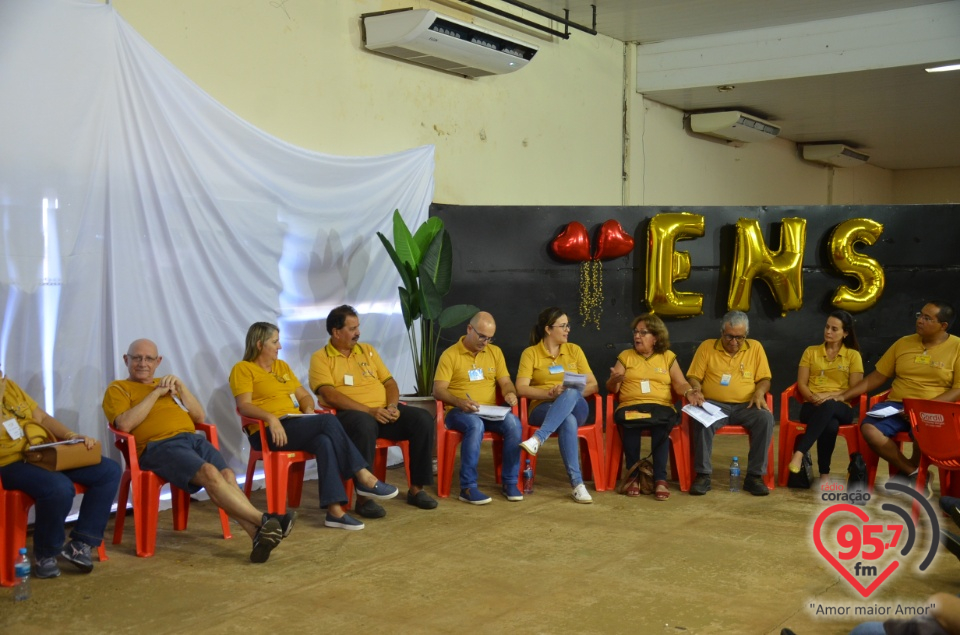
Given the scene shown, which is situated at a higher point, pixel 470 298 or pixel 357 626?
pixel 470 298

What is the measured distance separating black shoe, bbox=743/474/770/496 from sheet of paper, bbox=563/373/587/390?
1.05 m

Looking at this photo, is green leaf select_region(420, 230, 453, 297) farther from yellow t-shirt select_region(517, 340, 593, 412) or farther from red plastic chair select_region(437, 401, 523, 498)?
red plastic chair select_region(437, 401, 523, 498)

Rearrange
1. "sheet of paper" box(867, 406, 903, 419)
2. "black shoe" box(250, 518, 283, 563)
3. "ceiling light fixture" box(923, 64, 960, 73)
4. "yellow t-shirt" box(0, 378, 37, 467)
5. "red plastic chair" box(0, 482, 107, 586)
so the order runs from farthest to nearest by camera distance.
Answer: "ceiling light fixture" box(923, 64, 960, 73), "sheet of paper" box(867, 406, 903, 419), "black shoe" box(250, 518, 283, 563), "yellow t-shirt" box(0, 378, 37, 467), "red plastic chair" box(0, 482, 107, 586)

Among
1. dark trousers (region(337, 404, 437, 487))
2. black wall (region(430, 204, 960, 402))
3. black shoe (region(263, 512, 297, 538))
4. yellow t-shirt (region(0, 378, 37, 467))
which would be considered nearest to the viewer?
yellow t-shirt (region(0, 378, 37, 467))

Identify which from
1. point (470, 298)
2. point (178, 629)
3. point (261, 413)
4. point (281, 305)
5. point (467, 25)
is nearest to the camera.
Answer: point (178, 629)

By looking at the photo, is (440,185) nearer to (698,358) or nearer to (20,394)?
(698,358)

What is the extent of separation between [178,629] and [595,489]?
2798 mm

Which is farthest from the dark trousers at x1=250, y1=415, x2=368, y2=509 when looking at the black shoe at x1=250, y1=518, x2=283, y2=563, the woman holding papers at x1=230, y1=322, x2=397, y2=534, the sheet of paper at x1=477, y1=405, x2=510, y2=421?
the sheet of paper at x1=477, y1=405, x2=510, y2=421

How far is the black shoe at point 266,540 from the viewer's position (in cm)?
389

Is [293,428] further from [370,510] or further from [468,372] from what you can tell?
[468,372]

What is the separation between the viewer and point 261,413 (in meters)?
4.59

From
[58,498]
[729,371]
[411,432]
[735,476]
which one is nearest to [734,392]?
[729,371]

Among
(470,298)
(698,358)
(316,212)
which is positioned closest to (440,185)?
(470,298)

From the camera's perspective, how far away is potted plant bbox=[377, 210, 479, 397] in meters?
5.91
